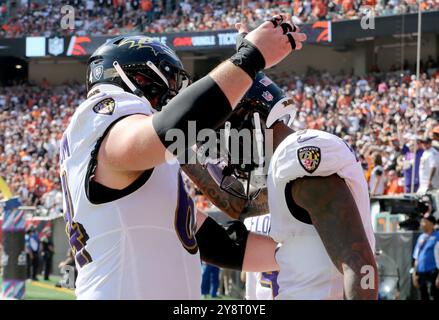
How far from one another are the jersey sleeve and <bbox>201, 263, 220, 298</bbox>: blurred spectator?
12575 mm

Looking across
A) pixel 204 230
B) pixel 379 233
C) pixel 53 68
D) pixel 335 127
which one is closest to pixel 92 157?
pixel 204 230

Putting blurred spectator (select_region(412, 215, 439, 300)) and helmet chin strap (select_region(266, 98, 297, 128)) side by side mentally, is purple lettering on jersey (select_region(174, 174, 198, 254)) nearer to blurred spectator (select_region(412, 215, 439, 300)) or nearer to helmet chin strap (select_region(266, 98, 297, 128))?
helmet chin strap (select_region(266, 98, 297, 128))

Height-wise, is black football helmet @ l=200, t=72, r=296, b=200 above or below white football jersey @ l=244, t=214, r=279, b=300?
above

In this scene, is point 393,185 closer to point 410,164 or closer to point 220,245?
point 410,164

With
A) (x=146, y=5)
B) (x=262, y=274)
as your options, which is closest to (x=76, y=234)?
(x=262, y=274)

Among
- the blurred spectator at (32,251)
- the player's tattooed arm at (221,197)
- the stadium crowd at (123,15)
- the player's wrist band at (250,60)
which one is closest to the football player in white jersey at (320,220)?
the player's wrist band at (250,60)

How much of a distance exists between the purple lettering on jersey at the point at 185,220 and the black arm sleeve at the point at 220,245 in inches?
17.2

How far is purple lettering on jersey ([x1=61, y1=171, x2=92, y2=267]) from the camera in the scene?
8.92ft

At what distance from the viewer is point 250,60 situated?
2367mm

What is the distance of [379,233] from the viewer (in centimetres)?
1305

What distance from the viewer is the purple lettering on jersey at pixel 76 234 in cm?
272

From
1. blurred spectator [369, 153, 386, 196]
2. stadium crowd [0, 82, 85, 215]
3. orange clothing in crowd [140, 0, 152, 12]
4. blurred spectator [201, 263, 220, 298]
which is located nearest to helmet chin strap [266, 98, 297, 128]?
blurred spectator [369, 153, 386, 196]

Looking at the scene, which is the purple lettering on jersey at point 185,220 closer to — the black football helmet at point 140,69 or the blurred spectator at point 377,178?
the black football helmet at point 140,69
